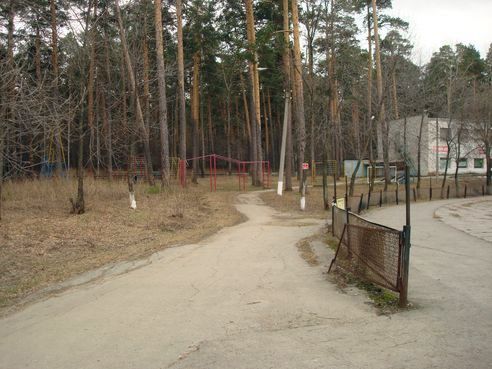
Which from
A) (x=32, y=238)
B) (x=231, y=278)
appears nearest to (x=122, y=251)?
(x=32, y=238)

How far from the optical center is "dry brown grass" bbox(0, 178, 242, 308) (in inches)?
372

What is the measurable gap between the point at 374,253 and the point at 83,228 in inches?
356

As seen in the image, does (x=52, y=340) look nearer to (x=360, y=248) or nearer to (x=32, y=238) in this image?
(x=360, y=248)

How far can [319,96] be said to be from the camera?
2786 centimetres

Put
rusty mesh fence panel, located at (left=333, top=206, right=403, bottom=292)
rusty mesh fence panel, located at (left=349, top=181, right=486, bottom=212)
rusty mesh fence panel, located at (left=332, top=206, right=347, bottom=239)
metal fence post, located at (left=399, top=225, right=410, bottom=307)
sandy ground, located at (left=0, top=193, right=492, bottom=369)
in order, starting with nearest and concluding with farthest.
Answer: sandy ground, located at (left=0, top=193, right=492, bottom=369), metal fence post, located at (left=399, top=225, right=410, bottom=307), rusty mesh fence panel, located at (left=333, top=206, right=403, bottom=292), rusty mesh fence panel, located at (left=332, top=206, right=347, bottom=239), rusty mesh fence panel, located at (left=349, top=181, right=486, bottom=212)

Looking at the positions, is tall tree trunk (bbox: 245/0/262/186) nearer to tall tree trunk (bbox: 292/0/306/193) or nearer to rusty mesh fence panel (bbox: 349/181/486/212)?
tall tree trunk (bbox: 292/0/306/193)

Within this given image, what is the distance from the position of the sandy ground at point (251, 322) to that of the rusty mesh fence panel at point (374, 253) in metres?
0.46

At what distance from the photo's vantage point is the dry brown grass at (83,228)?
9.46 m

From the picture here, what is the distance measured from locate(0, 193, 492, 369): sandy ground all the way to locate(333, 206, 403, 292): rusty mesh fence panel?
0.46 meters

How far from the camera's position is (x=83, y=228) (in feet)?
43.5

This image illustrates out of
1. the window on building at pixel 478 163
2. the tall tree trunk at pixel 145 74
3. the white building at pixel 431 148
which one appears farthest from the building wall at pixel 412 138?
the tall tree trunk at pixel 145 74

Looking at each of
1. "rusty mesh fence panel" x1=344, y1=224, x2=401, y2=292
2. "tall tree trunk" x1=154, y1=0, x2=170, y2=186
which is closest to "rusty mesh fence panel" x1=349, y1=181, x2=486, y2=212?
"tall tree trunk" x1=154, y1=0, x2=170, y2=186

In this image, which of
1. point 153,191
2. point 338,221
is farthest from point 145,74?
Answer: point 338,221

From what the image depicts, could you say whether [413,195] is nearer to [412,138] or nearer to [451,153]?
[451,153]
